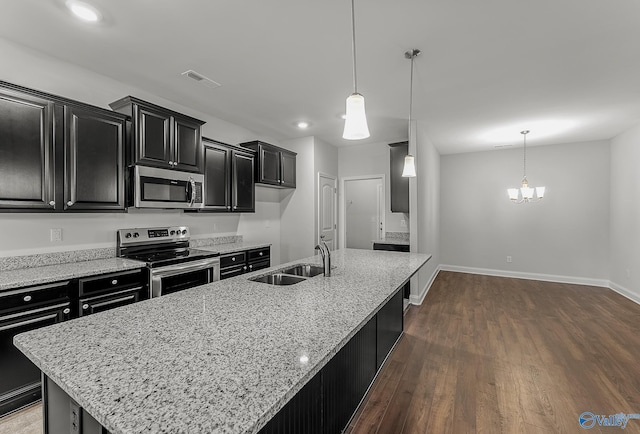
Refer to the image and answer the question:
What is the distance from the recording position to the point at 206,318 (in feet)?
4.22

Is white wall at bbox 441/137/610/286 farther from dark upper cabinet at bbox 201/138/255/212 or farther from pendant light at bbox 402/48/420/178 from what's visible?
dark upper cabinet at bbox 201/138/255/212

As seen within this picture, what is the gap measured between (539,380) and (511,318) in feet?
5.01

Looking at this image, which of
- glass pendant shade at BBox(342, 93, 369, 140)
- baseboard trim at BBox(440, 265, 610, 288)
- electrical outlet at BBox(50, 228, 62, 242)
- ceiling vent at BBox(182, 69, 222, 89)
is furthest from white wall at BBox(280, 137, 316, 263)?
baseboard trim at BBox(440, 265, 610, 288)

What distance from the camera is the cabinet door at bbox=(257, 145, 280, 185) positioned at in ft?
14.5

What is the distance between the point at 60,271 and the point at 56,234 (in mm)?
533

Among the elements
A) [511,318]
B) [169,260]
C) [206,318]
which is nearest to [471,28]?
[206,318]

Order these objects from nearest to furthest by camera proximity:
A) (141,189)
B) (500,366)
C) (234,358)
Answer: (234,358), (500,366), (141,189)

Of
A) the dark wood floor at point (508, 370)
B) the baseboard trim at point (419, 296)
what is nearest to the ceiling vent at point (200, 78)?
the dark wood floor at point (508, 370)

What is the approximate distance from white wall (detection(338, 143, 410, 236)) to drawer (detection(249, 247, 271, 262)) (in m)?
2.45

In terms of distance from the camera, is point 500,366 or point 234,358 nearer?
point 234,358

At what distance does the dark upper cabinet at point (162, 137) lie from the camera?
9.20 feet

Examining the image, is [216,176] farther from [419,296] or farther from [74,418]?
[419,296]

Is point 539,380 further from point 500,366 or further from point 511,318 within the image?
point 511,318

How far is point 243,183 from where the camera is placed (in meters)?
4.18
